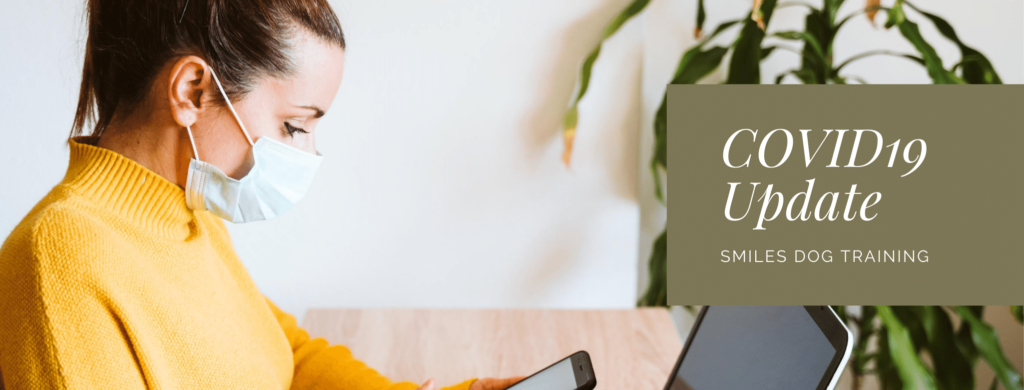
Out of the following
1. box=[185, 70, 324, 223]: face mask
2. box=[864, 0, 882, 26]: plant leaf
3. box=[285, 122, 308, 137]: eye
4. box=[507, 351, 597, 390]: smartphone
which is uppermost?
box=[285, 122, 308, 137]: eye

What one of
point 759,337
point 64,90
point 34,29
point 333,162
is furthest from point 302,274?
point 759,337

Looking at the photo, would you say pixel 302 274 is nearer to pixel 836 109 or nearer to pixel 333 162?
pixel 333 162

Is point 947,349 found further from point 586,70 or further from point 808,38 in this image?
point 586,70

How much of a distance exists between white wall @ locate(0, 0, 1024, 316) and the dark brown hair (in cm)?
70

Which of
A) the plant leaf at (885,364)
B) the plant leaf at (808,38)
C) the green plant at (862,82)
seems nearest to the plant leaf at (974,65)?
the green plant at (862,82)

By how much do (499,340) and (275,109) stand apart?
66cm

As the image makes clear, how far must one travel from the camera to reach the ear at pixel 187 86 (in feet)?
1.93

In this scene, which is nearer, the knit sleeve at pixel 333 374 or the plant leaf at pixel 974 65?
the knit sleeve at pixel 333 374

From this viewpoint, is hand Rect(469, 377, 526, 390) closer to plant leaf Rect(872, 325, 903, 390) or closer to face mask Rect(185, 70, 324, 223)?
face mask Rect(185, 70, 324, 223)

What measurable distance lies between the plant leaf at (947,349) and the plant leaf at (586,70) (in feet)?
2.25

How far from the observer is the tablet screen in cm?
59

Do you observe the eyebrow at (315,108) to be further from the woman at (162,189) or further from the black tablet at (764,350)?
the black tablet at (764,350)

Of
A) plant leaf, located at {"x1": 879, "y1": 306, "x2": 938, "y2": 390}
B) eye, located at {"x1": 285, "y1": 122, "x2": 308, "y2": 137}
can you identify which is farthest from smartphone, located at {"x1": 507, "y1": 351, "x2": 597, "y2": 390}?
plant leaf, located at {"x1": 879, "y1": 306, "x2": 938, "y2": 390}

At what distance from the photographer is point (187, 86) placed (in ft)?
1.96
